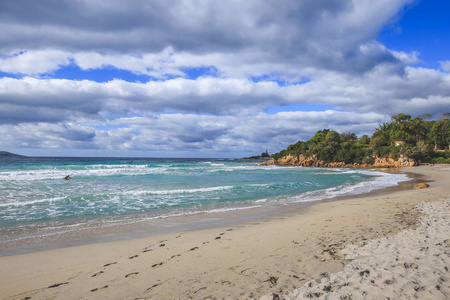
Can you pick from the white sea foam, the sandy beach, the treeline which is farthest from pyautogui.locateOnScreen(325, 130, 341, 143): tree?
the sandy beach

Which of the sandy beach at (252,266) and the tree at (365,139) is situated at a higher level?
the tree at (365,139)

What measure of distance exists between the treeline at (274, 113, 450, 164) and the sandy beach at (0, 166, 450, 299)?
53.9 metres

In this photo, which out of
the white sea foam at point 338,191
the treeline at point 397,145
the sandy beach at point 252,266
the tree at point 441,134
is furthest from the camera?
the tree at point 441,134

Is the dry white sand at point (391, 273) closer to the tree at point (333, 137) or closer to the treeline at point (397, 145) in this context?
the treeline at point (397, 145)

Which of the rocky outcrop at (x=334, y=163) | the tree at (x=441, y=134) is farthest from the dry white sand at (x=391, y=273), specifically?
the tree at (x=441, y=134)

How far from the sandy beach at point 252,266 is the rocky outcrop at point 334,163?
50443 mm

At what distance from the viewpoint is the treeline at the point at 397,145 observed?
2026 inches

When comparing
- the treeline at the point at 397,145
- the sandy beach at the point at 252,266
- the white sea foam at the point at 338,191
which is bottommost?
the white sea foam at the point at 338,191

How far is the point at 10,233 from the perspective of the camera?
784cm

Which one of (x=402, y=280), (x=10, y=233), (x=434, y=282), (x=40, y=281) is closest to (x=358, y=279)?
(x=402, y=280)

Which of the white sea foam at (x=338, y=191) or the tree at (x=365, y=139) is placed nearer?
the white sea foam at (x=338, y=191)

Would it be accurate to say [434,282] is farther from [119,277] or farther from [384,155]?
[384,155]

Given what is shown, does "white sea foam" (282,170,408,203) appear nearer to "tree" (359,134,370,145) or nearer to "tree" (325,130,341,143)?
"tree" (325,130,341,143)

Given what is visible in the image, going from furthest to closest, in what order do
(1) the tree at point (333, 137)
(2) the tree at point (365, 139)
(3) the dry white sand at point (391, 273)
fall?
(2) the tree at point (365, 139) < (1) the tree at point (333, 137) < (3) the dry white sand at point (391, 273)
